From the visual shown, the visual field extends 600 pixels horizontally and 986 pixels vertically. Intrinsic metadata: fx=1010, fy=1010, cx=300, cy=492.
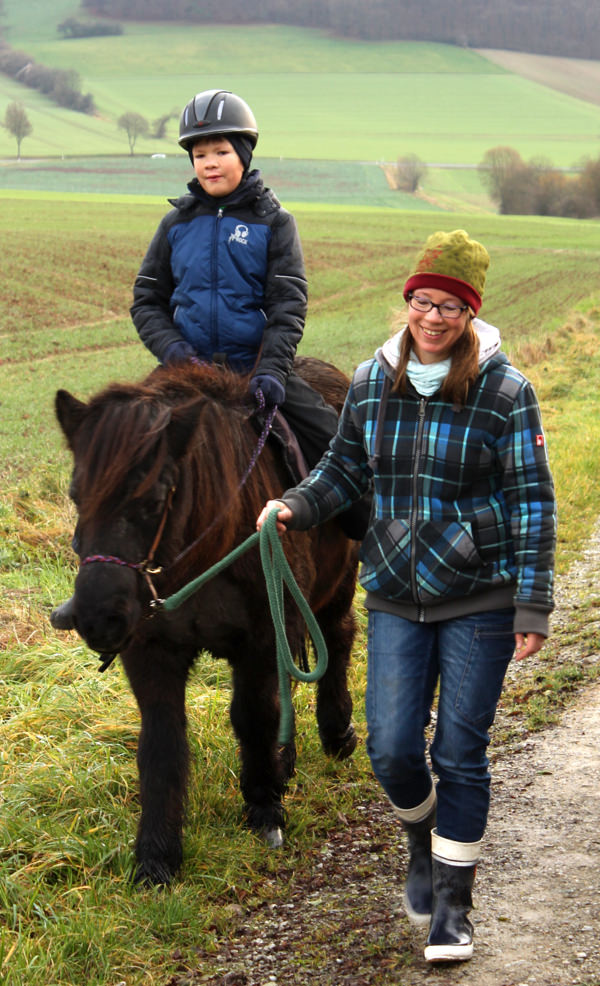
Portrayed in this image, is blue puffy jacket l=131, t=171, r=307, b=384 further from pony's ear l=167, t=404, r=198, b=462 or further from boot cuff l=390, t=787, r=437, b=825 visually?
boot cuff l=390, t=787, r=437, b=825

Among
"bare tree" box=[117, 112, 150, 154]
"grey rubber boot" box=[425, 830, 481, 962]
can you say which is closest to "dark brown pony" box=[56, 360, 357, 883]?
"grey rubber boot" box=[425, 830, 481, 962]

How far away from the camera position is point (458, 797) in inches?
127

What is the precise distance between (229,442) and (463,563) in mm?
1175

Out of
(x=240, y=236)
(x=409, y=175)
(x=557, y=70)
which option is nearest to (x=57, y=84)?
(x=409, y=175)

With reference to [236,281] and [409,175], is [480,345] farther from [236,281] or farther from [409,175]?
[409,175]

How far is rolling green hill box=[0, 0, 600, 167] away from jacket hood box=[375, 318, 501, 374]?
10211cm

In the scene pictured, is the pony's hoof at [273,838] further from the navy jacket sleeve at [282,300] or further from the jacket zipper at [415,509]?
the navy jacket sleeve at [282,300]

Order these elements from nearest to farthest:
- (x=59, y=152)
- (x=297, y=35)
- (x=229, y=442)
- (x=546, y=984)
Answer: (x=546, y=984) < (x=229, y=442) < (x=59, y=152) < (x=297, y=35)

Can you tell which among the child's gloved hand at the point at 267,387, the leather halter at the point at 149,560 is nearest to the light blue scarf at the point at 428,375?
the leather halter at the point at 149,560

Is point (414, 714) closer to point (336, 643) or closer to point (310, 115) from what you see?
point (336, 643)

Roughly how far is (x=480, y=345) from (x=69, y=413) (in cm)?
140

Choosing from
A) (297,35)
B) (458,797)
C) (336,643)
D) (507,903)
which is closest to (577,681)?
(336,643)

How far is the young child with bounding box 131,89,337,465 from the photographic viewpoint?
14.2ft

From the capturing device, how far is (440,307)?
3184mm
